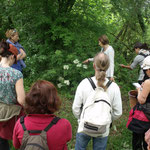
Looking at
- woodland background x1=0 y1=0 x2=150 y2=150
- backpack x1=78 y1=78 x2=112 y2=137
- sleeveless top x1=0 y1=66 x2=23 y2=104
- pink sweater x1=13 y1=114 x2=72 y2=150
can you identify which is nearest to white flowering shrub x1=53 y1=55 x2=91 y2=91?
woodland background x1=0 y1=0 x2=150 y2=150

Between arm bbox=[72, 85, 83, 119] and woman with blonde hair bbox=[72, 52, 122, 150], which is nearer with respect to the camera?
woman with blonde hair bbox=[72, 52, 122, 150]

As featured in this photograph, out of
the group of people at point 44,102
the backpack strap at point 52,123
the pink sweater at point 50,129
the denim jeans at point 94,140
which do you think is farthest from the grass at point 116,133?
the backpack strap at point 52,123

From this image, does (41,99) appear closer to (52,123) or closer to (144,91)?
(52,123)

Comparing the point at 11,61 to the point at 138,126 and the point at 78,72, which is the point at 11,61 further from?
the point at 78,72

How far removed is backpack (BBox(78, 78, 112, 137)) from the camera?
1904 mm

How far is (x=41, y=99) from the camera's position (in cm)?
159

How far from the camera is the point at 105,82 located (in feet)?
6.95

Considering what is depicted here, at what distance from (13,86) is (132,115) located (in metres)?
1.94

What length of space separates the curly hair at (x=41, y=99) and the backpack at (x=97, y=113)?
497 millimetres

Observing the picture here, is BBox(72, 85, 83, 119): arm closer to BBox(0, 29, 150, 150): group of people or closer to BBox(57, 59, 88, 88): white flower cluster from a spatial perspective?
BBox(0, 29, 150, 150): group of people

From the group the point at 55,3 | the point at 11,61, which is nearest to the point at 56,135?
the point at 11,61

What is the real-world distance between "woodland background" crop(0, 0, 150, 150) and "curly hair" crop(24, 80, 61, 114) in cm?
328

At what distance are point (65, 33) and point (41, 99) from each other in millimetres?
4287

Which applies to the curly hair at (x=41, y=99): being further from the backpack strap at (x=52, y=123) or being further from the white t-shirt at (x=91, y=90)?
the white t-shirt at (x=91, y=90)
